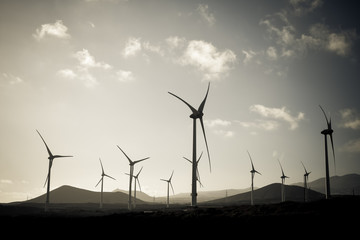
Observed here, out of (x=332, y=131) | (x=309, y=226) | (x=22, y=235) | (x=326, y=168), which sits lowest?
(x=22, y=235)

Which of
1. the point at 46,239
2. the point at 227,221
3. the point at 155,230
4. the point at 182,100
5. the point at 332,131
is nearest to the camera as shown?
the point at 46,239

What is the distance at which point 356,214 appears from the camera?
27.8 m

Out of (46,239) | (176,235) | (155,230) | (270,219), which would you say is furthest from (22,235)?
(270,219)

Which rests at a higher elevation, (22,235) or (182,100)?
(182,100)

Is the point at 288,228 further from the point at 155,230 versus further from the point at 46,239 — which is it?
the point at 46,239

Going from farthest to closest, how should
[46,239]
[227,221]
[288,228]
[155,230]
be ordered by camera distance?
[227,221] < [155,230] < [46,239] < [288,228]

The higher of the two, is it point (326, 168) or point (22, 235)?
point (326, 168)

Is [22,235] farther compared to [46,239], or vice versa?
[22,235]

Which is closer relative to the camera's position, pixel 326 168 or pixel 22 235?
pixel 22 235

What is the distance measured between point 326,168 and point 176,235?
44.5 m

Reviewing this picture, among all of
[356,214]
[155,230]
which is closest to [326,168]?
[356,214]

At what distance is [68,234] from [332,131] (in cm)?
5742

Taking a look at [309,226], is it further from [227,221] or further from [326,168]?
[326,168]

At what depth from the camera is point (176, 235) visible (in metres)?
24.6
